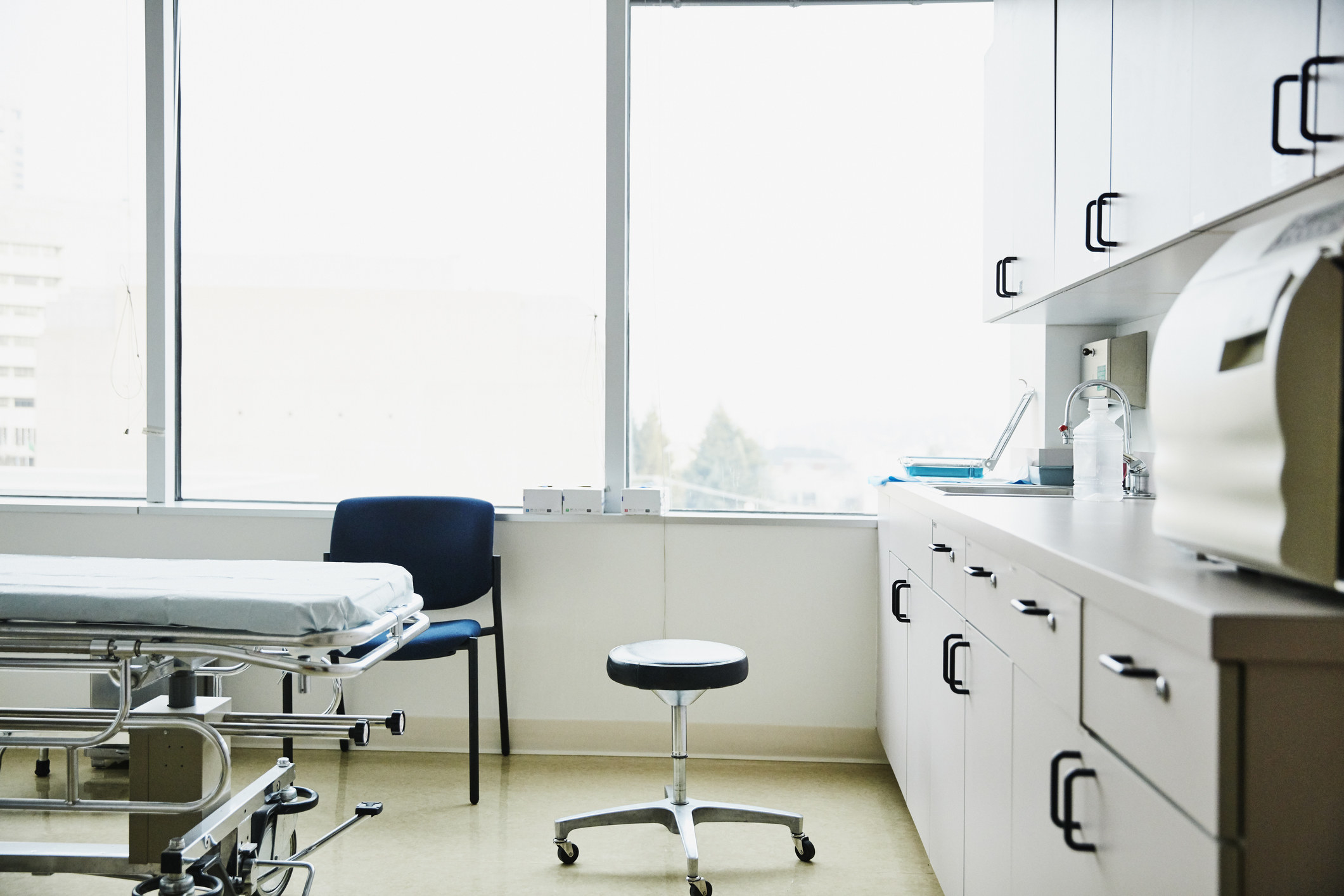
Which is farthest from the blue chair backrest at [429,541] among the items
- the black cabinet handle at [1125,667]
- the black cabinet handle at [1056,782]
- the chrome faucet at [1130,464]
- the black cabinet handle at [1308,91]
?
the black cabinet handle at [1308,91]

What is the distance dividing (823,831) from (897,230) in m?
1.86

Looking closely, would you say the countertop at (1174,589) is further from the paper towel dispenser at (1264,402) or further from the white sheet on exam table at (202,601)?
the white sheet on exam table at (202,601)

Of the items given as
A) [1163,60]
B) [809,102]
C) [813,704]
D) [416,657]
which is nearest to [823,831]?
[813,704]

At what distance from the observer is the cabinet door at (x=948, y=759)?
1833 mm

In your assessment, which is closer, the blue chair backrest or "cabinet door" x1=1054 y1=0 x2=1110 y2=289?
"cabinet door" x1=1054 y1=0 x2=1110 y2=289

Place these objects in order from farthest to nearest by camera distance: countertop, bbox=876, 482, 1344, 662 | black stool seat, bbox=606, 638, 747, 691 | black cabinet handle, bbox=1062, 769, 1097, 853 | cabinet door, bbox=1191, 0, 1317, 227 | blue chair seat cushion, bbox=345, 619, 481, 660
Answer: blue chair seat cushion, bbox=345, 619, 481, 660, black stool seat, bbox=606, 638, 747, 691, cabinet door, bbox=1191, 0, 1317, 227, black cabinet handle, bbox=1062, 769, 1097, 853, countertop, bbox=876, 482, 1344, 662

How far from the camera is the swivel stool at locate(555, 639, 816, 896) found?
7.45 feet

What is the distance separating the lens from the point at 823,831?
254 cm

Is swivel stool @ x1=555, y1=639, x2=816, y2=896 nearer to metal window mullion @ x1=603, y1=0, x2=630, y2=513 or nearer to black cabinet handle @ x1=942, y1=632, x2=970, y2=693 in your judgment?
black cabinet handle @ x1=942, y1=632, x2=970, y2=693

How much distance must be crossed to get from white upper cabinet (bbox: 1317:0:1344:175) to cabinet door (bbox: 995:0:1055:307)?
1.03 metres

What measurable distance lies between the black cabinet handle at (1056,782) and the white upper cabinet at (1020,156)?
4.45 feet

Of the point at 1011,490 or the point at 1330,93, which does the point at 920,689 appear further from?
the point at 1330,93

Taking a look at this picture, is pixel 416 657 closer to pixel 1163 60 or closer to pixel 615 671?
pixel 615 671

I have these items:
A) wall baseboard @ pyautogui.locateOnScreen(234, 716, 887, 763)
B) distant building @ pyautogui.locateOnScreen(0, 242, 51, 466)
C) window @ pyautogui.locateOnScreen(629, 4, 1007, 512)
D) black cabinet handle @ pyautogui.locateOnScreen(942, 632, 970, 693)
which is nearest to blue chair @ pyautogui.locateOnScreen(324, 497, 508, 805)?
wall baseboard @ pyautogui.locateOnScreen(234, 716, 887, 763)
